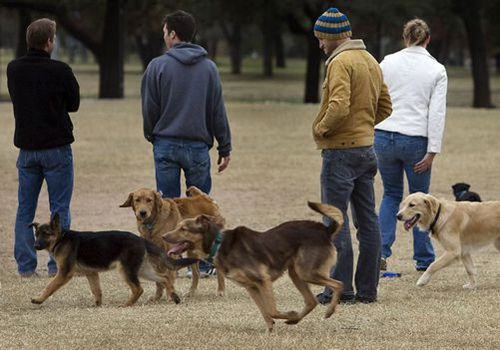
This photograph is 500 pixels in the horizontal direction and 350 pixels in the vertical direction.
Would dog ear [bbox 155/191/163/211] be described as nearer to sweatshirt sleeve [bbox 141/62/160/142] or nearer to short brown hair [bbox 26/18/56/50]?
sweatshirt sleeve [bbox 141/62/160/142]

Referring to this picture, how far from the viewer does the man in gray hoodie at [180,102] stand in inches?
371

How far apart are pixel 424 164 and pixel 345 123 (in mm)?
2142

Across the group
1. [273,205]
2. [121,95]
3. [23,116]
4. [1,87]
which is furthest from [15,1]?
[23,116]

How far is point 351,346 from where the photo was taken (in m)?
6.81

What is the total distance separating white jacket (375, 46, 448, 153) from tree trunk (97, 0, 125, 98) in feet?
101

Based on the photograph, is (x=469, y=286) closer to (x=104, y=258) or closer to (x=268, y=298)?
(x=268, y=298)

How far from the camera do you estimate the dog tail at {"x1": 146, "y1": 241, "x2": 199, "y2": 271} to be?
28.0 ft

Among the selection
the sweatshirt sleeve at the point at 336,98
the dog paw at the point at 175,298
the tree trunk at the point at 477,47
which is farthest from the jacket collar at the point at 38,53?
the tree trunk at the point at 477,47

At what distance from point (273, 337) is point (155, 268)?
1.77 metres

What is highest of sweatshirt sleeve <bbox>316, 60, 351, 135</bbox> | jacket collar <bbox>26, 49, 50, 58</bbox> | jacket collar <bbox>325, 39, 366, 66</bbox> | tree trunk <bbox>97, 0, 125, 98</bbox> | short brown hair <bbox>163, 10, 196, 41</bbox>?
short brown hair <bbox>163, 10, 196, 41</bbox>

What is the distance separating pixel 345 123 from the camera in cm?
834

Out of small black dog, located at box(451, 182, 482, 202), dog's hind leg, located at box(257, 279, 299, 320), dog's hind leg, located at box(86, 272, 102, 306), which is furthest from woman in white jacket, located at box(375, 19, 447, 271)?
dog's hind leg, located at box(257, 279, 299, 320)

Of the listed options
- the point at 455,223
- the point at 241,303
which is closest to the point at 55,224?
the point at 241,303

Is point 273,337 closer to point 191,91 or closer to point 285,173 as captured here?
point 191,91
